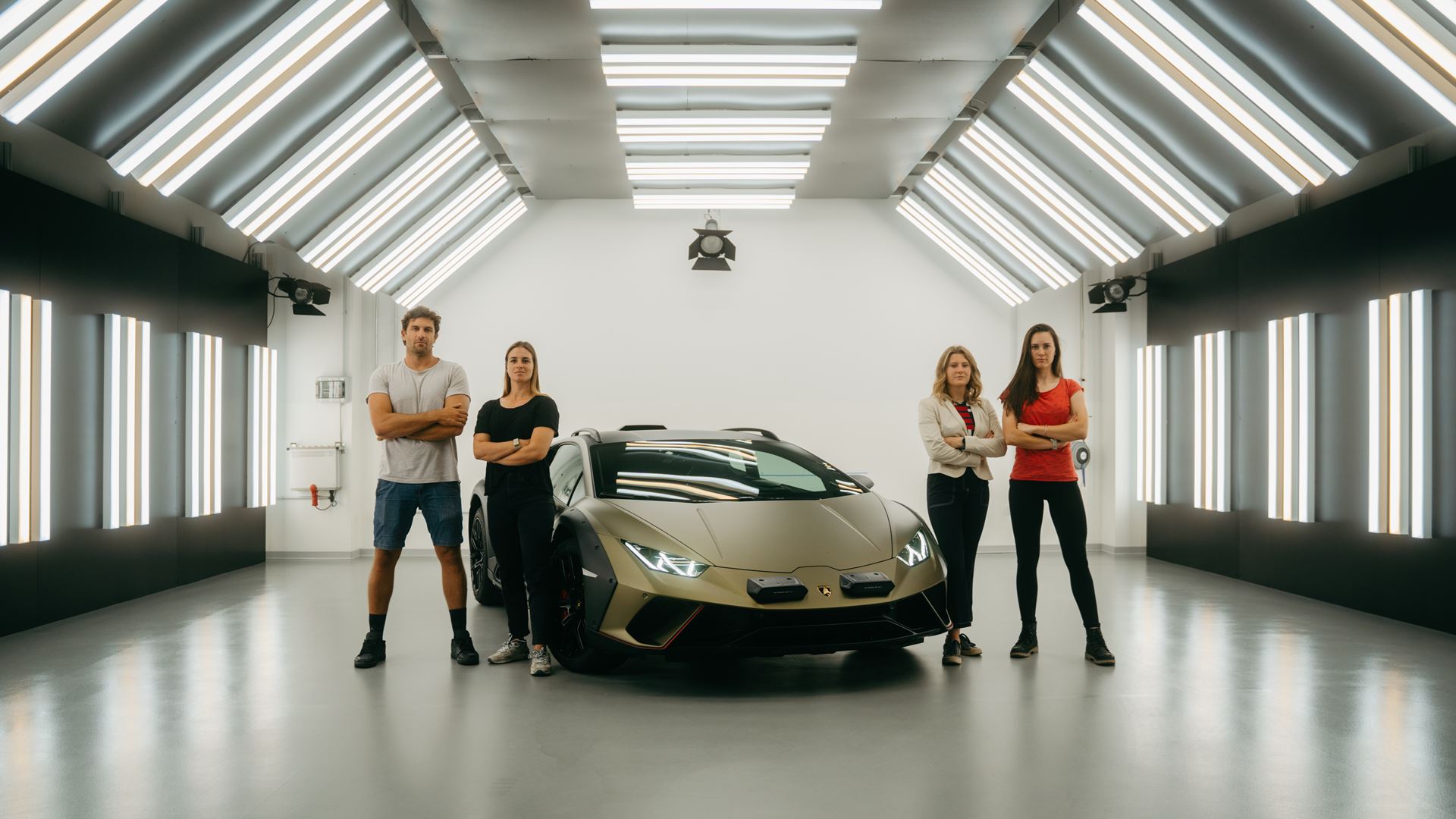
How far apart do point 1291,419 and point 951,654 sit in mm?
3992

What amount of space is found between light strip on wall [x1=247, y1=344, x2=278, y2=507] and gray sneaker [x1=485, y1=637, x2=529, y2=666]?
4941 millimetres

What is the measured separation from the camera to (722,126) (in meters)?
6.71

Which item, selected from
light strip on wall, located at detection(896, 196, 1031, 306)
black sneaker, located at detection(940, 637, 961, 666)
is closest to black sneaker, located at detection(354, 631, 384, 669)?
black sneaker, located at detection(940, 637, 961, 666)

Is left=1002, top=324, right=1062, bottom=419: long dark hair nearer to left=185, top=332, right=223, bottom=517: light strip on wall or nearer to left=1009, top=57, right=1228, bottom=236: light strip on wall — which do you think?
left=1009, top=57, right=1228, bottom=236: light strip on wall

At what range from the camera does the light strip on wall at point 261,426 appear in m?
8.49

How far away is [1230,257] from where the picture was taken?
779cm

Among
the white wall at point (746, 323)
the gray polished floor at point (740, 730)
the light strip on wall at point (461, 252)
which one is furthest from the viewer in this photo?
the white wall at point (746, 323)

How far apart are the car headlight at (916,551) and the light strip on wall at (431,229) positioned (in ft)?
19.3

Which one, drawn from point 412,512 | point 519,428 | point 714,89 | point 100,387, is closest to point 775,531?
point 519,428

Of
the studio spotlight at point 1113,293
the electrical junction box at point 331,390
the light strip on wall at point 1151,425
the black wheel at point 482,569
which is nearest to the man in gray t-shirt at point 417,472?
the black wheel at point 482,569

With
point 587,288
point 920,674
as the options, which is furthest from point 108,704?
point 587,288

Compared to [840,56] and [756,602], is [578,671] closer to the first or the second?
[756,602]

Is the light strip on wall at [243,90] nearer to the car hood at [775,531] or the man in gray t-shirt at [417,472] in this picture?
the man in gray t-shirt at [417,472]

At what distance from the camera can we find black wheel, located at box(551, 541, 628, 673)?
13.9 ft
